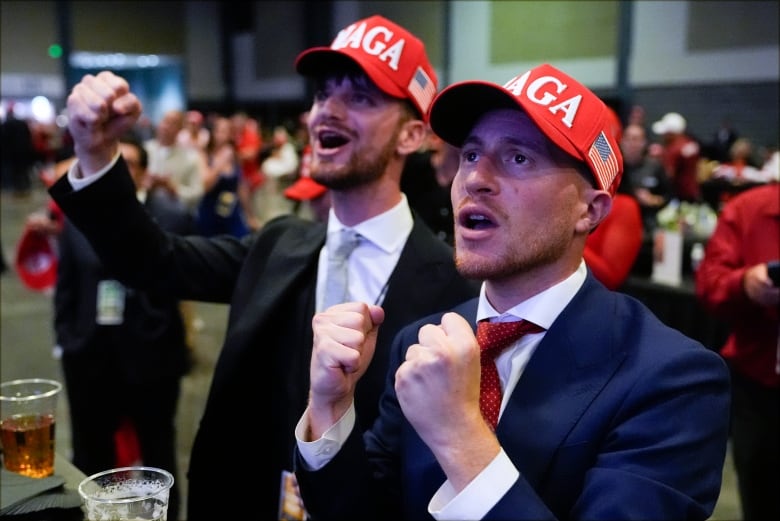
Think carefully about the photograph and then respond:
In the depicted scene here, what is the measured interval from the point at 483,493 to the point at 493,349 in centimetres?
34

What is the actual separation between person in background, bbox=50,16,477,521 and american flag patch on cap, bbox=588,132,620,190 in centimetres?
58

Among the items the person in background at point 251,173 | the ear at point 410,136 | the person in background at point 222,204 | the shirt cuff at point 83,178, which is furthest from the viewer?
the person in background at point 251,173

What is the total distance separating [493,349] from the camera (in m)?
1.26

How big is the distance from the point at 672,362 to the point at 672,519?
0.73 ft

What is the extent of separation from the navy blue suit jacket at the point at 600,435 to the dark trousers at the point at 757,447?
68.2 inches

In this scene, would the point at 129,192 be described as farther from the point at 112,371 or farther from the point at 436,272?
the point at 112,371

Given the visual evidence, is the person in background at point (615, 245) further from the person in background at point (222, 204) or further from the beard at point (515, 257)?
the person in background at point (222, 204)

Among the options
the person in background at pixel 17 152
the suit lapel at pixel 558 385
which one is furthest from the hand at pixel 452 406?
the person in background at pixel 17 152

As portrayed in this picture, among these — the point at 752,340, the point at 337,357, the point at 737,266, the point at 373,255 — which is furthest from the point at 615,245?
the point at 337,357

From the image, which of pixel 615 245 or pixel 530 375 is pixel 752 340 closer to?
pixel 615 245

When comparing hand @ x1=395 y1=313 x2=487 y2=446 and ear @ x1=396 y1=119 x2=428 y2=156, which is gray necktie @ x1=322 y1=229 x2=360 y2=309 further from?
hand @ x1=395 y1=313 x2=487 y2=446

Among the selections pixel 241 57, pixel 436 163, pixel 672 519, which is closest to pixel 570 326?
pixel 672 519

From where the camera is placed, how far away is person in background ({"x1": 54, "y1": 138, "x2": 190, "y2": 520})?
10.4 ft

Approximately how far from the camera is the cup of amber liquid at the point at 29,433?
1.55 metres
